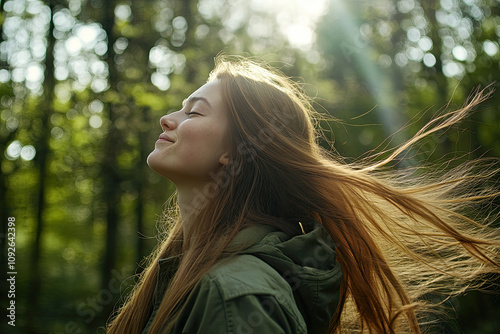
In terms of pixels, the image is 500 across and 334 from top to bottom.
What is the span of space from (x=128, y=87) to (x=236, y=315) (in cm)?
1206

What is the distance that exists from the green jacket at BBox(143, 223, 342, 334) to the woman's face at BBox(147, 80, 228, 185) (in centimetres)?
53

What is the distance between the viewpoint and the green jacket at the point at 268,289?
1.41m

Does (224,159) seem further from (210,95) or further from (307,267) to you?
(307,267)

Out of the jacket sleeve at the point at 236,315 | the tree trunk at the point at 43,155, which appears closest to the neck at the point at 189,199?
the jacket sleeve at the point at 236,315

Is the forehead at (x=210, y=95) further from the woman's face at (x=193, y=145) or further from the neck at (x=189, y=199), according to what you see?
the neck at (x=189, y=199)

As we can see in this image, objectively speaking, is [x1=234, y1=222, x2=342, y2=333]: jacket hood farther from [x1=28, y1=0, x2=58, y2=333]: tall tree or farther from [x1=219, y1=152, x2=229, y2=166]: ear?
[x1=28, y1=0, x2=58, y2=333]: tall tree

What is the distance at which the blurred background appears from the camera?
37.8 ft

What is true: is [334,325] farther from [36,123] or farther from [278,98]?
[36,123]

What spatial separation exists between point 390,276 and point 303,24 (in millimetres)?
12807

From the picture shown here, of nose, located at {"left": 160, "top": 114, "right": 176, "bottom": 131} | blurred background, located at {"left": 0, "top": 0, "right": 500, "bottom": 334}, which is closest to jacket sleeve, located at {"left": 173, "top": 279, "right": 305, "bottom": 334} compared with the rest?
nose, located at {"left": 160, "top": 114, "right": 176, "bottom": 131}

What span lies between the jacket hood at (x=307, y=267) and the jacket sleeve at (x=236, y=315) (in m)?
0.24

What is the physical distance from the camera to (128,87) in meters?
12.6

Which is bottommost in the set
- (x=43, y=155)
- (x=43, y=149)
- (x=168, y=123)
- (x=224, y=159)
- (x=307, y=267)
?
(x=43, y=155)

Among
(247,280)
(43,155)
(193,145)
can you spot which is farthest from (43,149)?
(247,280)
